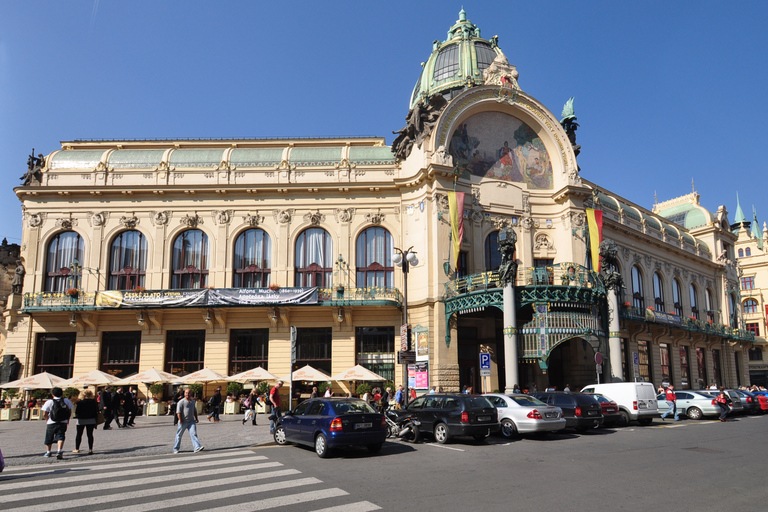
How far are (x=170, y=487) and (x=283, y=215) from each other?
2481cm

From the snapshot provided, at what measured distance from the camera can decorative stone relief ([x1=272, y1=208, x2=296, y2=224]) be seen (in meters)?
34.5

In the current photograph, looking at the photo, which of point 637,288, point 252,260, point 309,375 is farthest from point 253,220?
point 637,288

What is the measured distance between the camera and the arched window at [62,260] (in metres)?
33.9

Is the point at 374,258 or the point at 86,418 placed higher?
the point at 374,258

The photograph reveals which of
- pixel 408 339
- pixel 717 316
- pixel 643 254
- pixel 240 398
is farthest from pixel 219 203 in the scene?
pixel 717 316

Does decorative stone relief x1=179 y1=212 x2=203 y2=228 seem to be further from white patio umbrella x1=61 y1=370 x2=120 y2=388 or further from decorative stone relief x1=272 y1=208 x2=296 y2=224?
white patio umbrella x1=61 y1=370 x2=120 y2=388

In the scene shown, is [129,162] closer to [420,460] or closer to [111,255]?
[111,255]

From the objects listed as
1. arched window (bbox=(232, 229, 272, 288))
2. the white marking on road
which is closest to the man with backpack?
the white marking on road

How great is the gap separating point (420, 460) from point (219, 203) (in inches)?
985

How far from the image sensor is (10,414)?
28.8m

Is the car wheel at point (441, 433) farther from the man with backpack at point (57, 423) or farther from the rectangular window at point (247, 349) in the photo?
the rectangular window at point (247, 349)

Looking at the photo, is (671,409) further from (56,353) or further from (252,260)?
(56,353)

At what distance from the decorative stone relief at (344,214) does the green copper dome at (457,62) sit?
13.1 meters

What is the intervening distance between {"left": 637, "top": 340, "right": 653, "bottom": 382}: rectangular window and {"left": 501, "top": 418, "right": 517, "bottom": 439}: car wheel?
92.6 feet
